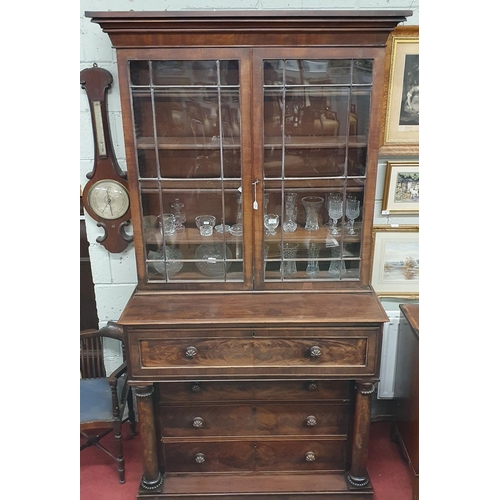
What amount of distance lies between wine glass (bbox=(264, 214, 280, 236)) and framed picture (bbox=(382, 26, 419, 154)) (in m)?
0.63

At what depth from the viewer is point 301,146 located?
75.6 inches

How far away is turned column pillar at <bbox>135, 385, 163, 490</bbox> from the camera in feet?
6.41

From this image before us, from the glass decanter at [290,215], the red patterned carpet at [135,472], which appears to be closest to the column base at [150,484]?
the red patterned carpet at [135,472]

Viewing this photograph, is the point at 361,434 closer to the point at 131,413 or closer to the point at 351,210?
the point at 351,210

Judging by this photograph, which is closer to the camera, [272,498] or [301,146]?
[301,146]

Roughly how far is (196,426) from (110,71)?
62.8 inches

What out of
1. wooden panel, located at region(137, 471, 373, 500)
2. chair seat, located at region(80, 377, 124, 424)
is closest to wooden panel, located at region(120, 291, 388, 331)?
chair seat, located at region(80, 377, 124, 424)

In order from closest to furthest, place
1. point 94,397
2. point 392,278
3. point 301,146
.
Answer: point 301,146 < point 94,397 < point 392,278

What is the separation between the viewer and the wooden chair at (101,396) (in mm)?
2145

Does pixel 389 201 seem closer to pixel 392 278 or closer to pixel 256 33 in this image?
pixel 392 278

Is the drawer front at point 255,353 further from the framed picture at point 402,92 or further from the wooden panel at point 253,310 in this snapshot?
the framed picture at point 402,92

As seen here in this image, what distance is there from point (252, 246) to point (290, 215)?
0.70ft

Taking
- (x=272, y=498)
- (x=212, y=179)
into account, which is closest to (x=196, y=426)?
(x=272, y=498)

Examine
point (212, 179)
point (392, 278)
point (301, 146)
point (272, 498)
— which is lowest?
point (272, 498)
